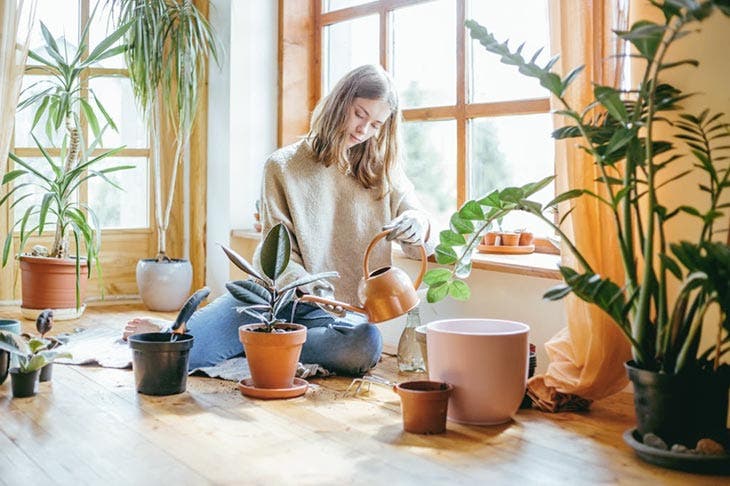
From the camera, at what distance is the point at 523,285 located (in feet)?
9.07

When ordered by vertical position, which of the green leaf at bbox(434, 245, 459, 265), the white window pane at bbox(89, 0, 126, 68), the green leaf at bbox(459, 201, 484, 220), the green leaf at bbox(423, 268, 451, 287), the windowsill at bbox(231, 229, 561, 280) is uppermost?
the white window pane at bbox(89, 0, 126, 68)

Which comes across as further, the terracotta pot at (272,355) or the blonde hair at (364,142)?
the blonde hair at (364,142)

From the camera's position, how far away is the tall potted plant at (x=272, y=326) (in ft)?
7.84

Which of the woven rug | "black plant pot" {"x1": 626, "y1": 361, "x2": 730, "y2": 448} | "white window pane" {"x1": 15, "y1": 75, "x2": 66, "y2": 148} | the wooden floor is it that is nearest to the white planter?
the woven rug

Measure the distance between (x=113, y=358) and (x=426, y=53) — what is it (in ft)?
5.51

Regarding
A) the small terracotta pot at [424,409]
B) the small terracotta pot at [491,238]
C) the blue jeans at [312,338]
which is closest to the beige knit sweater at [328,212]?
the blue jeans at [312,338]

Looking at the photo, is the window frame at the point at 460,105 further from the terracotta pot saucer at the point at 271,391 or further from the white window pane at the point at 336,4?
the terracotta pot saucer at the point at 271,391

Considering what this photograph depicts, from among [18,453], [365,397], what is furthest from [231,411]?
[18,453]

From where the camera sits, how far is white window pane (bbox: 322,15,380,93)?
12.2 feet

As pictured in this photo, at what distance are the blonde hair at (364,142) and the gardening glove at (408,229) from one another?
0.27 m

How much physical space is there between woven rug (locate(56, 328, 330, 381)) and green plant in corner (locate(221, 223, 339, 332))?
26cm

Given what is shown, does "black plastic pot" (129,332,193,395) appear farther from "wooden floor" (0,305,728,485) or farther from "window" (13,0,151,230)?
"window" (13,0,151,230)

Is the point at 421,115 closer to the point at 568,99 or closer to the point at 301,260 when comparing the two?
the point at 301,260

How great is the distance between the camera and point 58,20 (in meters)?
4.12
